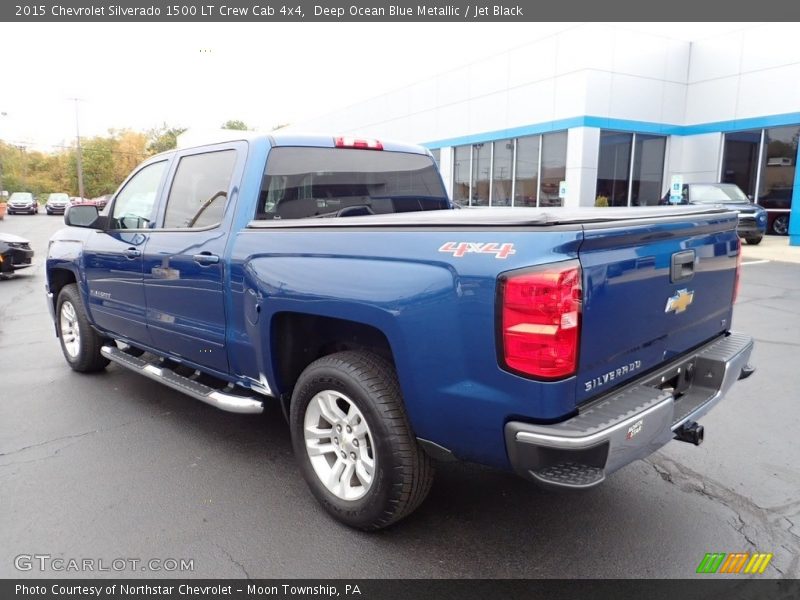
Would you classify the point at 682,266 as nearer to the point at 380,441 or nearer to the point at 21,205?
the point at 380,441

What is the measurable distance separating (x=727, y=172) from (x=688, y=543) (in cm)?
2010

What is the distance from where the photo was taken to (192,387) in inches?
150

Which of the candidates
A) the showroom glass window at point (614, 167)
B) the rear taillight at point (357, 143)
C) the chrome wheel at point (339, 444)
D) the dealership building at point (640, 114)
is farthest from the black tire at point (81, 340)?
the showroom glass window at point (614, 167)

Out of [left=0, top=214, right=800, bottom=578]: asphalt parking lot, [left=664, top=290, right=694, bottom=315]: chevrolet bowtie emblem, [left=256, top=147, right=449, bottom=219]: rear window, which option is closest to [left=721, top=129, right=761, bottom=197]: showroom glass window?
[left=0, top=214, right=800, bottom=578]: asphalt parking lot

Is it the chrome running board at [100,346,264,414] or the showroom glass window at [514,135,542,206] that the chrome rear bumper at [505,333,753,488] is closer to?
the chrome running board at [100,346,264,414]

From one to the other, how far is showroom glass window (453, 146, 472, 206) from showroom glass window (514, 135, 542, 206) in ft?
10.6

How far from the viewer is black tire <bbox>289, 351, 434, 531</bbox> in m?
2.62

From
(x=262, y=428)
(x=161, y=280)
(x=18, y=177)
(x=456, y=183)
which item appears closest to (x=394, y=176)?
(x=161, y=280)

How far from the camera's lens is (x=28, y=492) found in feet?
11.0

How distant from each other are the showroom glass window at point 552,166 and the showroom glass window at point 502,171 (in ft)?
5.64

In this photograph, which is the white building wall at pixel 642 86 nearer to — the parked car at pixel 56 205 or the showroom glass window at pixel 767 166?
the showroom glass window at pixel 767 166

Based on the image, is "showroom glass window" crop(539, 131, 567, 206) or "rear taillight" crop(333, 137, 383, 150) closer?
"rear taillight" crop(333, 137, 383, 150)

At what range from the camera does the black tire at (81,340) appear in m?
5.30

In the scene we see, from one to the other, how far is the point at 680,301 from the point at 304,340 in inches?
77.0
